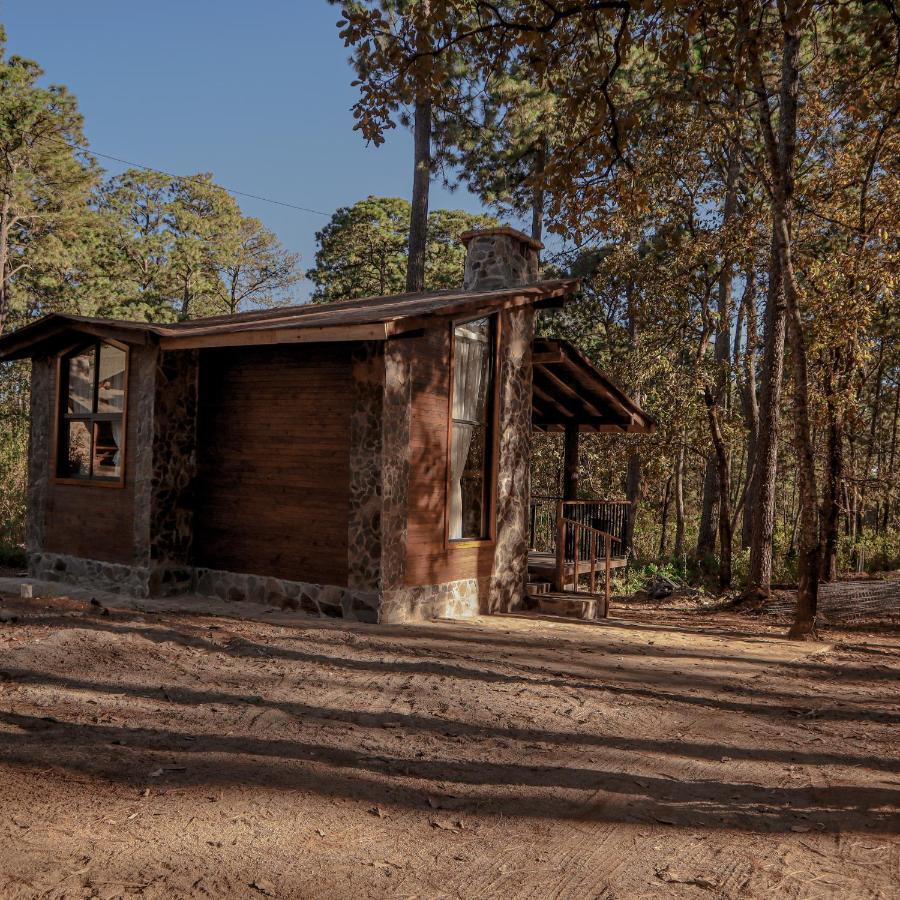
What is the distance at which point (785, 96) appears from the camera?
9680 mm

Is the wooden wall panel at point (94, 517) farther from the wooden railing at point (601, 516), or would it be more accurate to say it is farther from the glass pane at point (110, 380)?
the wooden railing at point (601, 516)

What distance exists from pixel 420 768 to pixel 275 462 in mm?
5189

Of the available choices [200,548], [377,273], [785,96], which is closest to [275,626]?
[200,548]

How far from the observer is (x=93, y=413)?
9.88 meters

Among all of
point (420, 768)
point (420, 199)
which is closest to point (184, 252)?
point (420, 199)

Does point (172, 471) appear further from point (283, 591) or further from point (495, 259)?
point (495, 259)

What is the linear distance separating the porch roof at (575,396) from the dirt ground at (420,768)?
438cm

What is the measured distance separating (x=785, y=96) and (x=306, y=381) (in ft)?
21.7

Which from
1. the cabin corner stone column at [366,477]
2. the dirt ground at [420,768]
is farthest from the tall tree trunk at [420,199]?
the dirt ground at [420,768]

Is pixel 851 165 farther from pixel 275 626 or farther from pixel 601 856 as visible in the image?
pixel 601 856

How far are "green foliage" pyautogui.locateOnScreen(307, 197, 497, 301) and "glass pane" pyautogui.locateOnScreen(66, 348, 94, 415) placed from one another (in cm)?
1677

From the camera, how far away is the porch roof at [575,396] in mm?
A: 10445

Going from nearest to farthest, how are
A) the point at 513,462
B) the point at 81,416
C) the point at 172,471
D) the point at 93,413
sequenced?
1. the point at 172,471
2. the point at 93,413
3. the point at 81,416
4. the point at 513,462

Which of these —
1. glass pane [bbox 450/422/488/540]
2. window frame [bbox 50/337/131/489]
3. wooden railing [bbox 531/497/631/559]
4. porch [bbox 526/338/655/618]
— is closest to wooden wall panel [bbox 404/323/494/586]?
glass pane [bbox 450/422/488/540]
